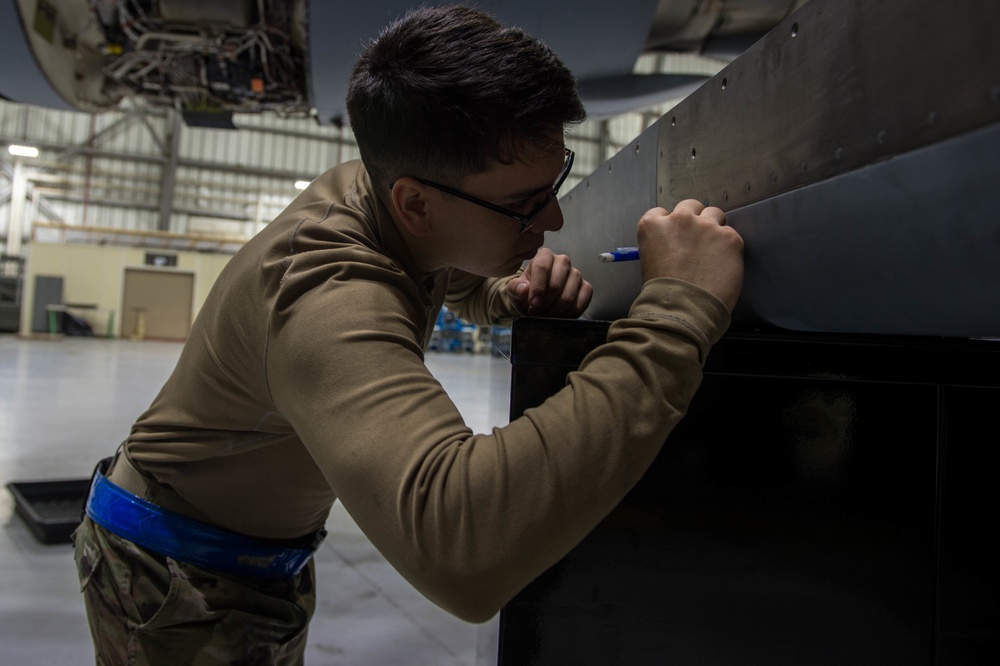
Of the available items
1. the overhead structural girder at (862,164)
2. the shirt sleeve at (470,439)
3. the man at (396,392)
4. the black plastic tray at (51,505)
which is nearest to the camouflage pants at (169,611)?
the man at (396,392)

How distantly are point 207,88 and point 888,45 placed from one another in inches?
161

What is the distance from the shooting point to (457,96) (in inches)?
28.4

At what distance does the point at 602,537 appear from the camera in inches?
37.0

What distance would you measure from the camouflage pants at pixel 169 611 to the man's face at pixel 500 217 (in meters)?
0.63

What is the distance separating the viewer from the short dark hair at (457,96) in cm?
72

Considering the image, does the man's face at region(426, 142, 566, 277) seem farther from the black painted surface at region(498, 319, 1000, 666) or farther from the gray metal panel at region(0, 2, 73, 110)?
the gray metal panel at region(0, 2, 73, 110)

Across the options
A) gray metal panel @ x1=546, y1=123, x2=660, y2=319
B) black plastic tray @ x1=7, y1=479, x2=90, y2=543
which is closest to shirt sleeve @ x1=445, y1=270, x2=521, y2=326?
gray metal panel @ x1=546, y1=123, x2=660, y2=319

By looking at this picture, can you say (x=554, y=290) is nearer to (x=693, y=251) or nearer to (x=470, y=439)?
(x=693, y=251)

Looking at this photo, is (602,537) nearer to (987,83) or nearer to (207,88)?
(987,83)

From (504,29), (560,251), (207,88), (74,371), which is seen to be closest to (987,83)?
(504,29)

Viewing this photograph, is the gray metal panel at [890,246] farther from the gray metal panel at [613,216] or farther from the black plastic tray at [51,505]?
the black plastic tray at [51,505]

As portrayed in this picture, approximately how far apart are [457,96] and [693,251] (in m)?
0.30

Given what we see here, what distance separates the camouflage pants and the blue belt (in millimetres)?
15

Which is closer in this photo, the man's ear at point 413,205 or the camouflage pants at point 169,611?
the man's ear at point 413,205
